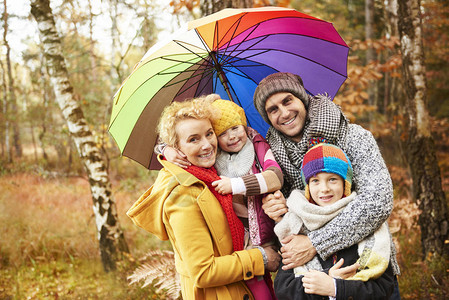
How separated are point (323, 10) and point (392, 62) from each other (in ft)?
36.1

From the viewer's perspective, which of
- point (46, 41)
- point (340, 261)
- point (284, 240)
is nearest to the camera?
point (340, 261)

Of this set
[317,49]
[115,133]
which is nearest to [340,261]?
[317,49]

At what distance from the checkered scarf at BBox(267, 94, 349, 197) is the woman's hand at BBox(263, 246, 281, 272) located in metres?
0.41

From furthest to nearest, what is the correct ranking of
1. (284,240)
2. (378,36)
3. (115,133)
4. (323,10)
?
(323,10) < (378,36) < (115,133) < (284,240)

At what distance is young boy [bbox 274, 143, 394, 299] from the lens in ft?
6.04

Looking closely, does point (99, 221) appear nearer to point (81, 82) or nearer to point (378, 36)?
point (81, 82)

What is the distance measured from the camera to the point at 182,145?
2195 mm

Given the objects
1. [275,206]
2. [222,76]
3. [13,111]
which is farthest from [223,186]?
[13,111]

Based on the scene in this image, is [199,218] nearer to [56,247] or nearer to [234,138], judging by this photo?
[234,138]

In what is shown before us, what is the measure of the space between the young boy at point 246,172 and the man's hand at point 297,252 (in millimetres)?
224

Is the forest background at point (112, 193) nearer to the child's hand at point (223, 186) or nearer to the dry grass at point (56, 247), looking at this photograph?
the dry grass at point (56, 247)

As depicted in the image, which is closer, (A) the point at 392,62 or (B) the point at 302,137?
(B) the point at 302,137

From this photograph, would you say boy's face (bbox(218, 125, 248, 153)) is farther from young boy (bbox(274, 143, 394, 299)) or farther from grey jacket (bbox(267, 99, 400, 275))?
grey jacket (bbox(267, 99, 400, 275))

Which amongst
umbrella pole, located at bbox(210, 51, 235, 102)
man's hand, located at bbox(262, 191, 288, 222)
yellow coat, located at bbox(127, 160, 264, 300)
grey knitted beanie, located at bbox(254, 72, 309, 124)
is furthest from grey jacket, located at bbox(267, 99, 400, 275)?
umbrella pole, located at bbox(210, 51, 235, 102)
